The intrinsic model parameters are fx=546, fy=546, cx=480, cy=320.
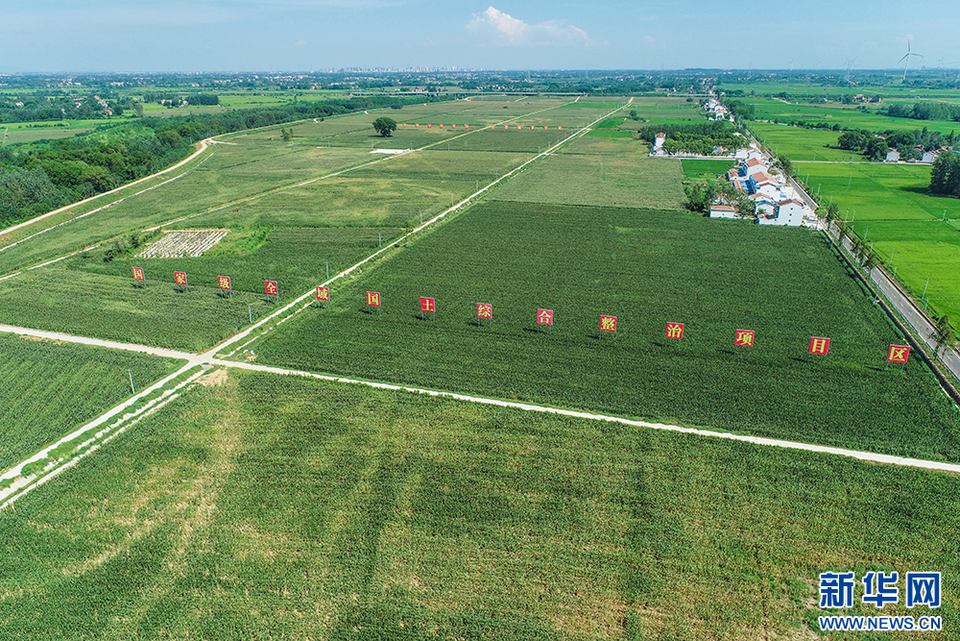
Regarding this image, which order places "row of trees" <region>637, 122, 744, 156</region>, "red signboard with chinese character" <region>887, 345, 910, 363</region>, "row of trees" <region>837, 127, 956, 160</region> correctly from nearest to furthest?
1. "red signboard with chinese character" <region>887, 345, 910, 363</region>
2. "row of trees" <region>837, 127, 956, 160</region>
3. "row of trees" <region>637, 122, 744, 156</region>

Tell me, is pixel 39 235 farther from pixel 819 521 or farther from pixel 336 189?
pixel 819 521

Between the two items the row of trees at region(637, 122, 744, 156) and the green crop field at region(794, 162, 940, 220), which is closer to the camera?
the green crop field at region(794, 162, 940, 220)

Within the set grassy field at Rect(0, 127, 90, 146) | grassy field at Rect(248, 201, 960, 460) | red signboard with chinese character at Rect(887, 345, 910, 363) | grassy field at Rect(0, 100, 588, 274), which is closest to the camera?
grassy field at Rect(248, 201, 960, 460)

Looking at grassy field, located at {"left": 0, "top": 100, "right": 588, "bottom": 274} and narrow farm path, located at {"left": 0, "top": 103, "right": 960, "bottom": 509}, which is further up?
grassy field, located at {"left": 0, "top": 100, "right": 588, "bottom": 274}

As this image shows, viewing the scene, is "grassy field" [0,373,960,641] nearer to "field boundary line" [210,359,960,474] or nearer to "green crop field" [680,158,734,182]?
"field boundary line" [210,359,960,474]

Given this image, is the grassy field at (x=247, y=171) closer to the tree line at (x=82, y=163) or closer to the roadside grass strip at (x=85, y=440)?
the tree line at (x=82, y=163)

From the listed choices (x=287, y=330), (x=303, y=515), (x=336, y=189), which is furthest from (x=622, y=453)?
(x=336, y=189)

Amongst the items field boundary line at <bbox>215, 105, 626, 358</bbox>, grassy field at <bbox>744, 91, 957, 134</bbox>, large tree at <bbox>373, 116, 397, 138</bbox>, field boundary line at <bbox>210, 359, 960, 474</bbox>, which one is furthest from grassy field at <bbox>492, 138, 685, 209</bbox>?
grassy field at <bbox>744, 91, 957, 134</bbox>
